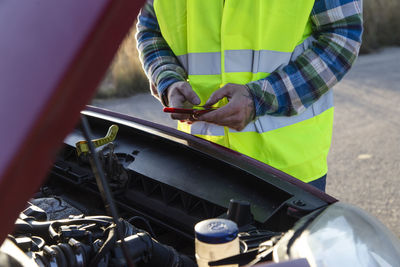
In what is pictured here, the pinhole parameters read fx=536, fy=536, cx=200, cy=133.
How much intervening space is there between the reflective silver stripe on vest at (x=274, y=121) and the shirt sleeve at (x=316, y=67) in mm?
40

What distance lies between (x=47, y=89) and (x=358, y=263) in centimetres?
72

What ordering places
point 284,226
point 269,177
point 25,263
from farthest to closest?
1. point 269,177
2. point 284,226
3. point 25,263

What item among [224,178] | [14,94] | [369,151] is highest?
[14,94]

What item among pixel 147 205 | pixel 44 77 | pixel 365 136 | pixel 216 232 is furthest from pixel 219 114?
pixel 365 136

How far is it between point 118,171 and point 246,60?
0.58 metres

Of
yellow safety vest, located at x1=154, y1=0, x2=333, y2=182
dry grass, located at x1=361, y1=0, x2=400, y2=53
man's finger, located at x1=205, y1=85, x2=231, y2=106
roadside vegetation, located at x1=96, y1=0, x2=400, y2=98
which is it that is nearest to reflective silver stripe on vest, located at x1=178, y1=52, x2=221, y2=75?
yellow safety vest, located at x1=154, y1=0, x2=333, y2=182

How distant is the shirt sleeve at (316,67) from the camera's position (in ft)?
5.84

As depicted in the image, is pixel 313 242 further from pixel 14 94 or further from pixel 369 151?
pixel 369 151

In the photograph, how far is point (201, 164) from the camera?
1.72 metres

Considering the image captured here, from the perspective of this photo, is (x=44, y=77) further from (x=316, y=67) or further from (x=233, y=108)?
(x=316, y=67)

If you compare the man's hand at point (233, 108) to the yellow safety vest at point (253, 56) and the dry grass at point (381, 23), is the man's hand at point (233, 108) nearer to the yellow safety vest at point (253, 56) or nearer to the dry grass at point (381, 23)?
the yellow safety vest at point (253, 56)

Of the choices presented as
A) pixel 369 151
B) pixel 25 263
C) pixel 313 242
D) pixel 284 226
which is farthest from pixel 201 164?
pixel 369 151

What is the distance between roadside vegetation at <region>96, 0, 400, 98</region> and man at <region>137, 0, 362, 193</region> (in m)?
4.93

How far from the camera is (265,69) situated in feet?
6.08
